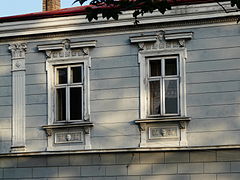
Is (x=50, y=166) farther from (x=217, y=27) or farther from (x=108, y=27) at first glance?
(x=217, y=27)

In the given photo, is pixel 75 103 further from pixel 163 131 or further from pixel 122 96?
pixel 163 131

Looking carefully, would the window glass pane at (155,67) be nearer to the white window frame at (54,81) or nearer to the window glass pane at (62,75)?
the white window frame at (54,81)

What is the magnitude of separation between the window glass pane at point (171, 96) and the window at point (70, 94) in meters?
2.14

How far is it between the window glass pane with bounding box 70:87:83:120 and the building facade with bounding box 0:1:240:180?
0.08ft

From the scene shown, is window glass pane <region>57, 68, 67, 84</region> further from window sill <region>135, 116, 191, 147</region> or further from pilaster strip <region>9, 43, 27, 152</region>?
window sill <region>135, 116, 191, 147</region>

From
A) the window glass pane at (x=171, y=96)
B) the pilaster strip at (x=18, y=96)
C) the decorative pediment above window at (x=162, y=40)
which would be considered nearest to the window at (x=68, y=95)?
the pilaster strip at (x=18, y=96)

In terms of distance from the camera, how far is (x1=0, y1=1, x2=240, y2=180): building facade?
17016 millimetres

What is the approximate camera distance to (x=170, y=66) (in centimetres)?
1761

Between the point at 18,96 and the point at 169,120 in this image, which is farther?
the point at 18,96

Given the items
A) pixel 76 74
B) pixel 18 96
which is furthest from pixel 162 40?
pixel 18 96

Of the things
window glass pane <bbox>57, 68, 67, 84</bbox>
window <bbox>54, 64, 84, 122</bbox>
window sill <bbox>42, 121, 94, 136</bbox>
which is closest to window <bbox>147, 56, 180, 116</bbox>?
window sill <bbox>42, 121, 94, 136</bbox>

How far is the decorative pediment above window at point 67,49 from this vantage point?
1825 cm

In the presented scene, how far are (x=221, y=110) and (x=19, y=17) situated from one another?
571 centimetres

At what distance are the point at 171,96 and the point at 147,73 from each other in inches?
31.7
